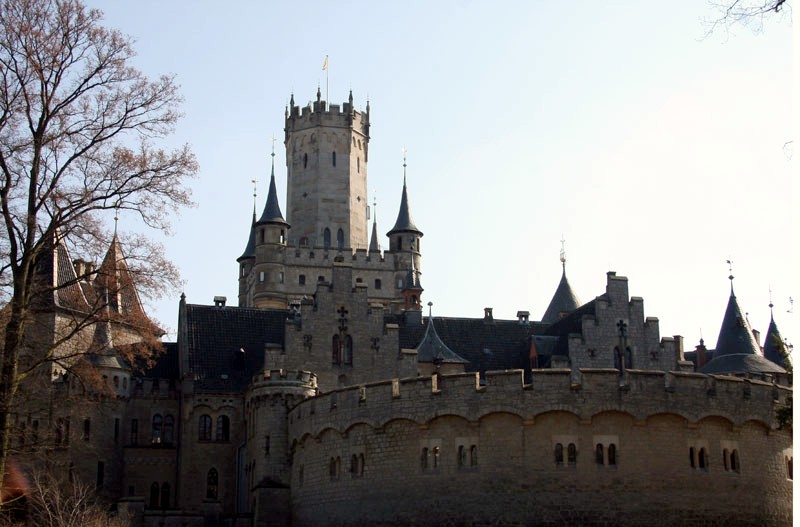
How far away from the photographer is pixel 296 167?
97625 mm

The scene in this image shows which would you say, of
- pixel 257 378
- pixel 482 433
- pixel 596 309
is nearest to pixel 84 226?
pixel 482 433

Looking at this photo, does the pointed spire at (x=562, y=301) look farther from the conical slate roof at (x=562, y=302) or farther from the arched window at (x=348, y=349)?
the arched window at (x=348, y=349)

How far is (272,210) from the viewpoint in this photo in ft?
299

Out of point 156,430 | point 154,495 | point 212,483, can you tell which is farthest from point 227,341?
point 154,495

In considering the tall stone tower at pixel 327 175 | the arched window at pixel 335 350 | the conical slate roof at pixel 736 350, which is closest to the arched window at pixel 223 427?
the arched window at pixel 335 350

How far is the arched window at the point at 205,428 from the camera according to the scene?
195 feet

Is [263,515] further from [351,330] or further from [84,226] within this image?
[84,226]

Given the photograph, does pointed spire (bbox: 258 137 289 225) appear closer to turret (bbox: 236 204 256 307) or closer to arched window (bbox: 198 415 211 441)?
turret (bbox: 236 204 256 307)

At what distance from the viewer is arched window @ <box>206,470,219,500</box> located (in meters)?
58.8

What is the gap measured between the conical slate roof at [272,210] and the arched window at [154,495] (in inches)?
1327

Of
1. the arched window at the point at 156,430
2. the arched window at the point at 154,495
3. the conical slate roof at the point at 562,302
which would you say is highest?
the conical slate roof at the point at 562,302

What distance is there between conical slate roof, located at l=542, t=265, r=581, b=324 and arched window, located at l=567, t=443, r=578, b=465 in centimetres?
3304

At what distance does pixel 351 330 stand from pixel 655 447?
18.8 meters

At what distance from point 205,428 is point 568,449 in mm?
21728
